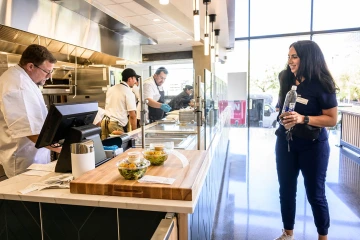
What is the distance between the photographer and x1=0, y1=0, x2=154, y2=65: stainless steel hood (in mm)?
2630

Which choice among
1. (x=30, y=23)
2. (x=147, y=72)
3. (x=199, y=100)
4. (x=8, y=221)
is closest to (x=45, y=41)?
(x=30, y=23)

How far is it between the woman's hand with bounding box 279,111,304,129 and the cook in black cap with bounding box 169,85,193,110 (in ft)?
3.85

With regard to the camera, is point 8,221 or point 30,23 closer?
point 8,221

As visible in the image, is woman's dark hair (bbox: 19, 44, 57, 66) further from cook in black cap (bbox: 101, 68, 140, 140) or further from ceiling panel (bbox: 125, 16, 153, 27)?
ceiling panel (bbox: 125, 16, 153, 27)

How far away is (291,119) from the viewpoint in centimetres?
174

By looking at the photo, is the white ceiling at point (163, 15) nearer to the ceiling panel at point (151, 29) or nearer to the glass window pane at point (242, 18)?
the ceiling panel at point (151, 29)

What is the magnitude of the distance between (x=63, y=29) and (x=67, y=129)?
230 cm

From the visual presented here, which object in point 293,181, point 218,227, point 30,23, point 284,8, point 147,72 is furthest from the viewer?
point 284,8

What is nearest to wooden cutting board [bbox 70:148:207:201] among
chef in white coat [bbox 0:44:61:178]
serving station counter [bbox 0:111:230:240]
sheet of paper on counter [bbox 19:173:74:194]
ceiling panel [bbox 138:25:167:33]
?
serving station counter [bbox 0:111:230:240]

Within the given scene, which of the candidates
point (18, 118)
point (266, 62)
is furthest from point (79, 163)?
point (266, 62)

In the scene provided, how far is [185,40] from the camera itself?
6.25 metres

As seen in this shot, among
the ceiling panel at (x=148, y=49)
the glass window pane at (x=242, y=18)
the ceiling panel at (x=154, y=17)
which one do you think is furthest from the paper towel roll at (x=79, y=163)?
the glass window pane at (x=242, y=18)

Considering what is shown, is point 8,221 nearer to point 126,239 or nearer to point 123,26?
point 126,239

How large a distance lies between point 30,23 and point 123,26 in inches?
58.6
